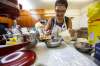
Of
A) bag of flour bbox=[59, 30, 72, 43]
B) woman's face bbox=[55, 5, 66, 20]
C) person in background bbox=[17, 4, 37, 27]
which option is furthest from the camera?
person in background bbox=[17, 4, 37, 27]

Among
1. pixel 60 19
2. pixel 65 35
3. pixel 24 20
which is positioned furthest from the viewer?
pixel 24 20

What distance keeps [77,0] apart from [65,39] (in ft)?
10.4

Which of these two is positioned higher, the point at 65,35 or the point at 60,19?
the point at 60,19

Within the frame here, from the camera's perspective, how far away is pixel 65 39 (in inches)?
39.5

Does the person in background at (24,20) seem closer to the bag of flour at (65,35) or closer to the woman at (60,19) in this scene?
the woman at (60,19)

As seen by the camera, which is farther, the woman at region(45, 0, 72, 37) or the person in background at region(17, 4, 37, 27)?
the person in background at region(17, 4, 37, 27)

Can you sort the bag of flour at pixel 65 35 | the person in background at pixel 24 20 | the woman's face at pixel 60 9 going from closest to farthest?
the bag of flour at pixel 65 35, the woman's face at pixel 60 9, the person in background at pixel 24 20

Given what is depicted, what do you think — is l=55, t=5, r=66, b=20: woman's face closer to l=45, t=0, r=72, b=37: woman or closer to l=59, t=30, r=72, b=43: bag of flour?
l=45, t=0, r=72, b=37: woman

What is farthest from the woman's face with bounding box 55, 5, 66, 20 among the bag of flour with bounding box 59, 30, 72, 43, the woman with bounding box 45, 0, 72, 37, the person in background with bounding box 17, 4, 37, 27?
the person in background with bounding box 17, 4, 37, 27

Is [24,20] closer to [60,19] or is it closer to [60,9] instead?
[60,19]

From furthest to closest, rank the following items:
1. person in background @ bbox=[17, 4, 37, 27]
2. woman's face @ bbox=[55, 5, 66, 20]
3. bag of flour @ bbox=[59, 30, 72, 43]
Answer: person in background @ bbox=[17, 4, 37, 27] < woman's face @ bbox=[55, 5, 66, 20] < bag of flour @ bbox=[59, 30, 72, 43]

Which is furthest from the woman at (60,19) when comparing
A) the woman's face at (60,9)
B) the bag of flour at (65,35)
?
the bag of flour at (65,35)

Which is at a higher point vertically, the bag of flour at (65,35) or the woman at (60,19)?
the woman at (60,19)

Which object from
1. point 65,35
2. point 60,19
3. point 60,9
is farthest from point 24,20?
point 65,35
